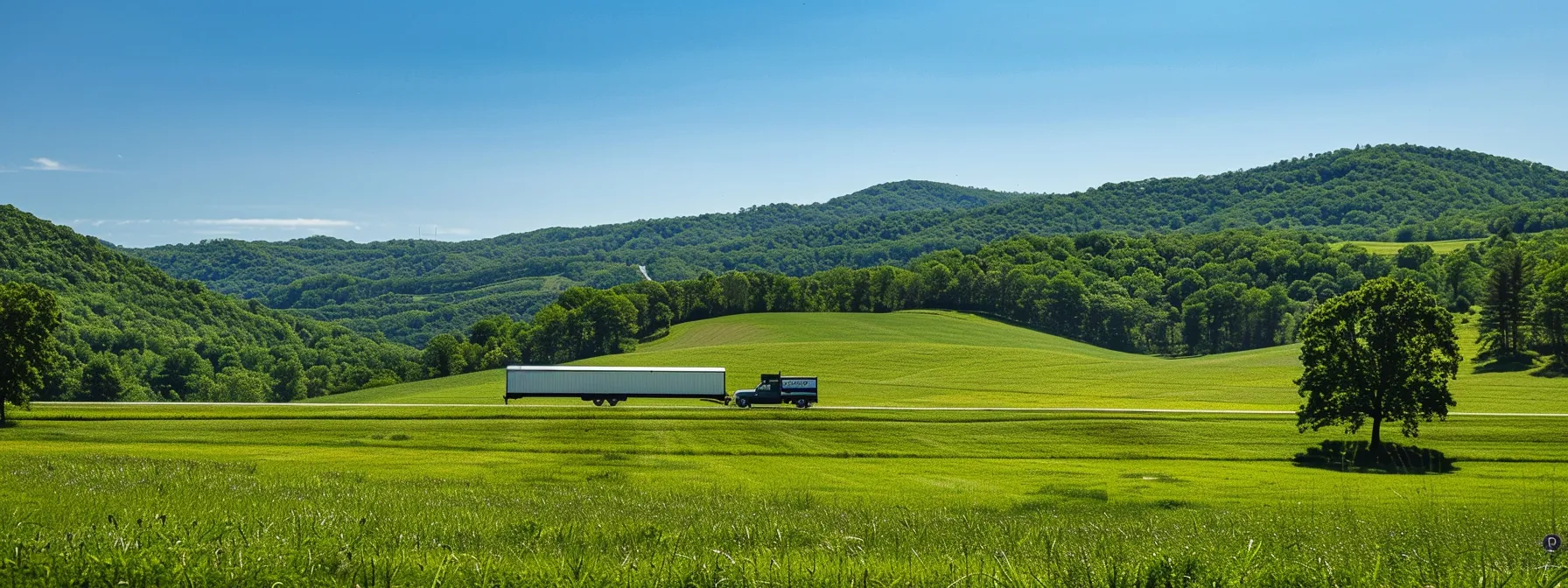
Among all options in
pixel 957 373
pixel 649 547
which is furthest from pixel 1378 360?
pixel 957 373

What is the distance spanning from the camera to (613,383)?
72875 mm

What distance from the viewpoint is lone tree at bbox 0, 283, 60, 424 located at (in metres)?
57.1

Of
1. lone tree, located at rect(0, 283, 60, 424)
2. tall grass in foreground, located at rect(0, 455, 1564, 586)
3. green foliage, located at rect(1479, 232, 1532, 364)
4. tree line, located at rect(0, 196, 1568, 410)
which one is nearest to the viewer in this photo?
tall grass in foreground, located at rect(0, 455, 1564, 586)

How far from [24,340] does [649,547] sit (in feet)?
217

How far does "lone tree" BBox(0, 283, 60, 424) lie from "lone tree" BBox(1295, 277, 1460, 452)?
7276 centimetres

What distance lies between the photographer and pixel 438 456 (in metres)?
47.7

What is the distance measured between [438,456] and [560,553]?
4208 centimetres

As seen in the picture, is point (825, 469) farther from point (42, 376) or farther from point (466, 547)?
point (42, 376)

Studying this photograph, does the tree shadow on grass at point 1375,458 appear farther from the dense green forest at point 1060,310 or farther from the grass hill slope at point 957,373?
the dense green forest at point 1060,310

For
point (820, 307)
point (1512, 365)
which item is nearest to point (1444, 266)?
point (1512, 365)

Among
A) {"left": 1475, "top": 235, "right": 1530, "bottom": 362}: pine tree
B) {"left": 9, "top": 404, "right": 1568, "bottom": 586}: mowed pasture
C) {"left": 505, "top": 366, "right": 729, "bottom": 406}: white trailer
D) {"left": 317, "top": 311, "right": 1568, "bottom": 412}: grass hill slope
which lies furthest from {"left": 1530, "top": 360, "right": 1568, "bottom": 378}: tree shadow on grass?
{"left": 505, "top": 366, "right": 729, "bottom": 406}: white trailer

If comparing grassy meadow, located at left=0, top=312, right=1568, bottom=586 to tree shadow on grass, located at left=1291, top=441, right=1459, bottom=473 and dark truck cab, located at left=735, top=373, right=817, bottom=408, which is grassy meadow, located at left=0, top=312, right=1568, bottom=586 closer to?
tree shadow on grass, located at left=1291, top=441, right=1459, bottom=473

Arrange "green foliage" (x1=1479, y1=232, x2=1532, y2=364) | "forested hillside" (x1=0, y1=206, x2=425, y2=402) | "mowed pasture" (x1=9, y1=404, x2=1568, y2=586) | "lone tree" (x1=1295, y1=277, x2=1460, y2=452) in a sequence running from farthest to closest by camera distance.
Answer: "forested hillside" (x1=0, y1=206, x2=425, y2=402) → "green foliage" (x1=1479, y1=232, x2=1532, y2=364) → "lone tree" (x1=1295, y1=277, x2=1460, y2=452) → "mowed pasture" (x1=9, y1=404, x2=1568, y2=586)

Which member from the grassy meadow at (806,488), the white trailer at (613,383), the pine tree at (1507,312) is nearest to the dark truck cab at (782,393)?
the white trailer at (613,383)
